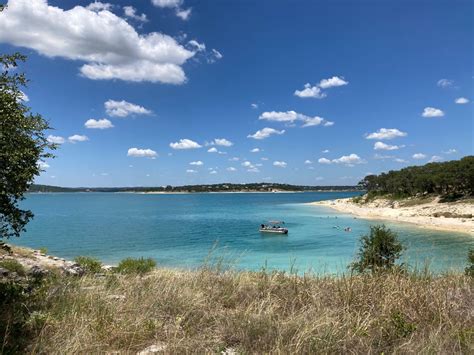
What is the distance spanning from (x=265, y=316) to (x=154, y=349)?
1.72m

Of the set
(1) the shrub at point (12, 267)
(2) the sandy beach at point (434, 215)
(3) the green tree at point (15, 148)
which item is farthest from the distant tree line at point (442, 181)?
(3) the green tree at point (15, 148)

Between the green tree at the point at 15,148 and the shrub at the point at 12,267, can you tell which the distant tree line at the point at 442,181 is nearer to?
the shrub at the point at 12,267

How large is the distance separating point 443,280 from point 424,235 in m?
49.1

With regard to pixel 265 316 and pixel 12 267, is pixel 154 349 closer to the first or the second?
pixel 265 316

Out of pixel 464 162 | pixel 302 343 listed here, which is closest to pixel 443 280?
pixel 302 343

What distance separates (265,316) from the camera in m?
5.92

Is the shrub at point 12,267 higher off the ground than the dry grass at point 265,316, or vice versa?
the dry grass at point 265,316

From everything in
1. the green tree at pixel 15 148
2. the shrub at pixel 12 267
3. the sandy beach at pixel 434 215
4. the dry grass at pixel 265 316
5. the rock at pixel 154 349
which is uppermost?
the green tree at pixel 15 148

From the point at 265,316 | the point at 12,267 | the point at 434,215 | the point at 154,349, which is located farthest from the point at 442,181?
the point at 154,349

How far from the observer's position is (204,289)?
771 cm

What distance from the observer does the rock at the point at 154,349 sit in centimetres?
502

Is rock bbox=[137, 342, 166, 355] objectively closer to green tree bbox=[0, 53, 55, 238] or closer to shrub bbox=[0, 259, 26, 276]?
green tree bbox=[0, 53, 55, 238]

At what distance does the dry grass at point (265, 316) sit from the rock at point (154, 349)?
75mm

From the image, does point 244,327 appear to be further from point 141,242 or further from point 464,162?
point 464,162
